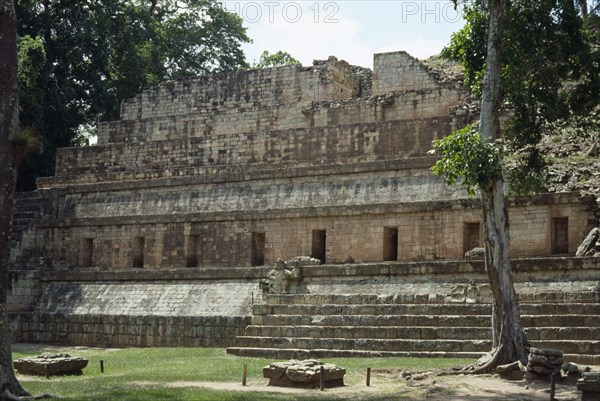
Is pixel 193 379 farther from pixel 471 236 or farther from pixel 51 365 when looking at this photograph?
pixel 471 236

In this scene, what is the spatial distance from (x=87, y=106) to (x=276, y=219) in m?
14.7

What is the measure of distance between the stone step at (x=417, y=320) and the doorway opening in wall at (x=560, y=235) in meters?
3.36

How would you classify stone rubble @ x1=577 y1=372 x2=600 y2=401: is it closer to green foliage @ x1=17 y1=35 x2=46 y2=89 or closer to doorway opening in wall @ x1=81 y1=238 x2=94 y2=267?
doorway opening in wall @ x1=81 y1=238 x2=94 y2=267

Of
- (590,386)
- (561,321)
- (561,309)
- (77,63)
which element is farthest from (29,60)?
(590,386)

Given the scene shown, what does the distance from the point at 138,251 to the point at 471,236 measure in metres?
9.40

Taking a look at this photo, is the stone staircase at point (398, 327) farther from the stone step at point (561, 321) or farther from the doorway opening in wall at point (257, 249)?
the doorway opening in wall at point (257, 249)

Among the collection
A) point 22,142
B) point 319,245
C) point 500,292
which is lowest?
point 500,292

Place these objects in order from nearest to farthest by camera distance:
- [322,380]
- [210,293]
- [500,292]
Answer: [322,380] < [500,292] < [210,293]

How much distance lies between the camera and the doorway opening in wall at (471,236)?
2209 centimetres

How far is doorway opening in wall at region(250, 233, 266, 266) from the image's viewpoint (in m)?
25.1

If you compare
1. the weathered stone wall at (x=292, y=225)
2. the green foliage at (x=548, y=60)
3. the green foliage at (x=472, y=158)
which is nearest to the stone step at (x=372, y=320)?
the green foliage at (x=472, y=158)

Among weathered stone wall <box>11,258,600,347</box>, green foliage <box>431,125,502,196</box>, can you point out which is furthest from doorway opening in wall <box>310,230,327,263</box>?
Result: green foliage <box>431,125,502,196</box>

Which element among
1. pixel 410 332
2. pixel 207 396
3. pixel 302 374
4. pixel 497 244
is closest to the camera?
pixel 207 396

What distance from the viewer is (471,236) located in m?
22.2
